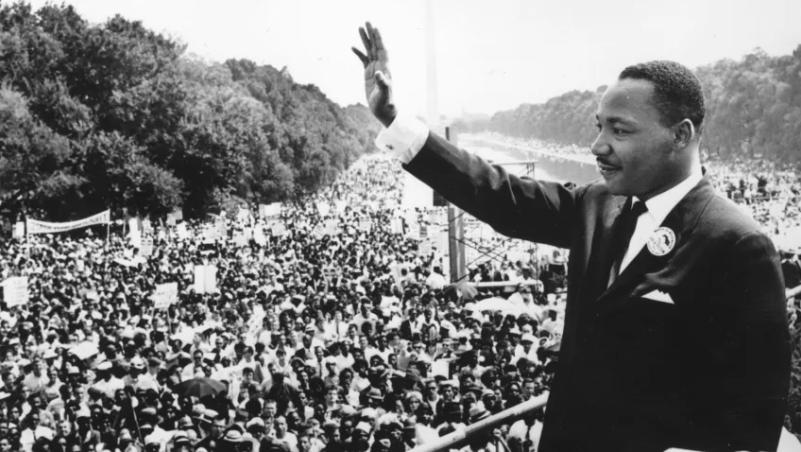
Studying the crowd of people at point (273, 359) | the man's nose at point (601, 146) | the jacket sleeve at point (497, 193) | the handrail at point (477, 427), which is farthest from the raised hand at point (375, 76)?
the crowd of people at point (273, 359)

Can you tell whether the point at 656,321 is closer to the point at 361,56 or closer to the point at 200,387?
the point at 361,56

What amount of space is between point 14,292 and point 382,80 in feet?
47.5

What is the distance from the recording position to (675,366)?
1.37 metres

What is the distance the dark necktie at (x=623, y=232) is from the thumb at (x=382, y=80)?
0.59 metres

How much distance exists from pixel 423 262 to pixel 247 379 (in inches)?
473

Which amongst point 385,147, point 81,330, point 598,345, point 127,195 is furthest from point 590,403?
point 127,195

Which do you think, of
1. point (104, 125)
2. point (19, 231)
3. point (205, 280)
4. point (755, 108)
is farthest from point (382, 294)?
point (755, 108)

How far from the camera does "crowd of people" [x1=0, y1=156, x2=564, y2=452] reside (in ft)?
24.1

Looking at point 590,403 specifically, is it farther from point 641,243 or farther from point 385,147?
point 385,147

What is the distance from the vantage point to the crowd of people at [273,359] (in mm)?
7352

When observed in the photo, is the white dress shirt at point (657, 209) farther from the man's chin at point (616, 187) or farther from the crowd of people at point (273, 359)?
Answer: the crowd of people at point (273, 359)

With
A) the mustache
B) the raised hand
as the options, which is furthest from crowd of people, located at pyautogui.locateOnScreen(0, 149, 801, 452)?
the raised hand

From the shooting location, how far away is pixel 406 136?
1.58 metres

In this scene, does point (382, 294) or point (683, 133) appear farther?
point (382, 294)
